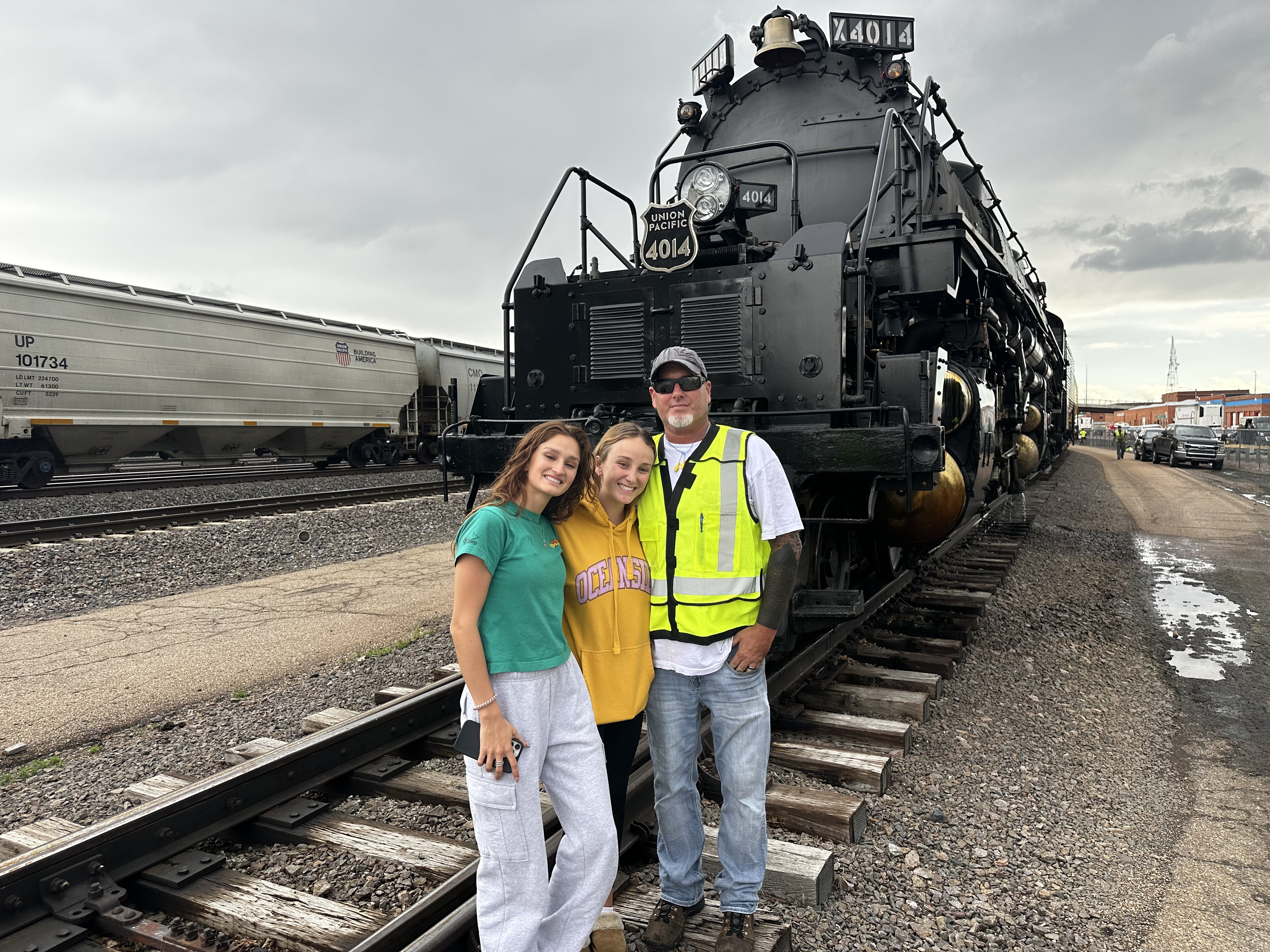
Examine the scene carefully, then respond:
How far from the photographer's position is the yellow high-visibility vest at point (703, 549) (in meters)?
2.39

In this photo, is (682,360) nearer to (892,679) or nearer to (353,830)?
(353,830)

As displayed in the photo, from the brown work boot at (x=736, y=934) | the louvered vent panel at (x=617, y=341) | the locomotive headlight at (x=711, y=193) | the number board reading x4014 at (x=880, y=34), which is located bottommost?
the brown work boot at (x=736, y=934)

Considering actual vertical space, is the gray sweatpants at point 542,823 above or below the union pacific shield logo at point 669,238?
below

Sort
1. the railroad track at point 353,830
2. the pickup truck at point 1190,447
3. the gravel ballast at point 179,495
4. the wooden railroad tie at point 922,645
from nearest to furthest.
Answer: the railroad track at point 353,830
the wooden railroad tie at point 922,645
the gravel ballast at point 179,495
the pickup truck at point 1190,447

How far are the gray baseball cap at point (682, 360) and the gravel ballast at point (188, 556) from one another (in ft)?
21.8

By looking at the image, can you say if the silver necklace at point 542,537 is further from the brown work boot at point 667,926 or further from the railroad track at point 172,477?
the railroad track at point 172,477

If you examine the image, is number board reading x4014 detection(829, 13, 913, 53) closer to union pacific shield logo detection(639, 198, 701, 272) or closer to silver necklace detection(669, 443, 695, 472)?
union pacific shield logo detection(639, 198, 701, 272)

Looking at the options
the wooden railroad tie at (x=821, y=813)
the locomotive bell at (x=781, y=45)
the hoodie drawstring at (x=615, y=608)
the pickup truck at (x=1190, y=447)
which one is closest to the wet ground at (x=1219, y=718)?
the wooden railroad tie at (x=821, y=813)

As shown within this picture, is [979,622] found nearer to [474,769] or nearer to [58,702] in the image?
[474,769]

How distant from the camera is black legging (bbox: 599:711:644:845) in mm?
2377

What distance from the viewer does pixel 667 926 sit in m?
2.45

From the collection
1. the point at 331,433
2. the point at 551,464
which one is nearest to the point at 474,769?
the point at 551,464

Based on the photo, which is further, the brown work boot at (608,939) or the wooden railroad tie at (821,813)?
the wooden railroad tie at (821,813)

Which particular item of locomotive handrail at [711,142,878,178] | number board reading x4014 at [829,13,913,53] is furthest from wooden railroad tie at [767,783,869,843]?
number board reading x4014 at [829,13,913,53]
